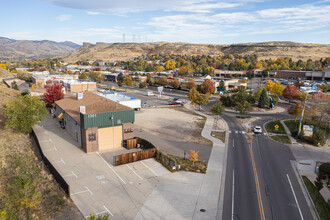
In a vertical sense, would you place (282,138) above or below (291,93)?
below

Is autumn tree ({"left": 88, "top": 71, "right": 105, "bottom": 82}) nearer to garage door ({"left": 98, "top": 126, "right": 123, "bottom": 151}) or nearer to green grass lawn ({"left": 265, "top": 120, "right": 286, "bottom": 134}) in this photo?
green grass lawn ({"left": 265, "top": 120, "right": 286, "bottom": 134})

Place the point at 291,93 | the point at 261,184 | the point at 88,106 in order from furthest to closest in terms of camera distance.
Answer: the point at 291,93 < the point at 88,106 < the point at 261,184

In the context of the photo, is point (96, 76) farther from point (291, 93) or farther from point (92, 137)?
point (92, 137)

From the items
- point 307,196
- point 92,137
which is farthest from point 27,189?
point 307,196

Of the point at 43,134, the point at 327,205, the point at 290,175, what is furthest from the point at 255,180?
the point at 43,134

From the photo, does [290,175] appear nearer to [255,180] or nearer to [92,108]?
[255,180]

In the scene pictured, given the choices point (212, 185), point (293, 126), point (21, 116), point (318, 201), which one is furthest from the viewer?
point (293, 126)

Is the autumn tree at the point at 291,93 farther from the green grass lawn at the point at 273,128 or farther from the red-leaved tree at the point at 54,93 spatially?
the red-leaved tree at the point at 54,93
